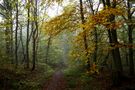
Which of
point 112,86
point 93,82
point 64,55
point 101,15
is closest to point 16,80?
point 93,82

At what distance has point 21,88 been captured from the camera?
16.8 m

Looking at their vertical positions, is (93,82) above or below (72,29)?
below

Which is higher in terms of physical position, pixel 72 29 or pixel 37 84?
pixel 72 29

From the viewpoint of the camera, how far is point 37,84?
18.2 m

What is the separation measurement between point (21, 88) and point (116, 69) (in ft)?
23.7

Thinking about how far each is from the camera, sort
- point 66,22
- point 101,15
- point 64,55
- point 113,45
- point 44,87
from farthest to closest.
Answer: point 64,55, point 44,87, point 66,22, point 113,45, point 101,15

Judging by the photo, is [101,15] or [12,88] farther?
[12,88]

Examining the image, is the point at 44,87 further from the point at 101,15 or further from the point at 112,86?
the point at 101,15

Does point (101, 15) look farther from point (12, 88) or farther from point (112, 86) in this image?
point (12, 88)

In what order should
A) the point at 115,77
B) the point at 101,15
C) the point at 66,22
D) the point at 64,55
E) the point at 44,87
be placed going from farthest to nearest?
the point at 64,55 < the point at 44,87 < the point at 66,22 < the point at 115,77 < the point at 101,15

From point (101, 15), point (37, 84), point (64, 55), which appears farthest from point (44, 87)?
point (64, 55)

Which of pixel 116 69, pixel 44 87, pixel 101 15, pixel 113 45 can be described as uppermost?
pixel 101 15

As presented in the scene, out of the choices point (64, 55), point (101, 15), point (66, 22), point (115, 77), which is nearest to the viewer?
point (101, 15)

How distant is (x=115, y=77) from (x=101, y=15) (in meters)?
5.41
